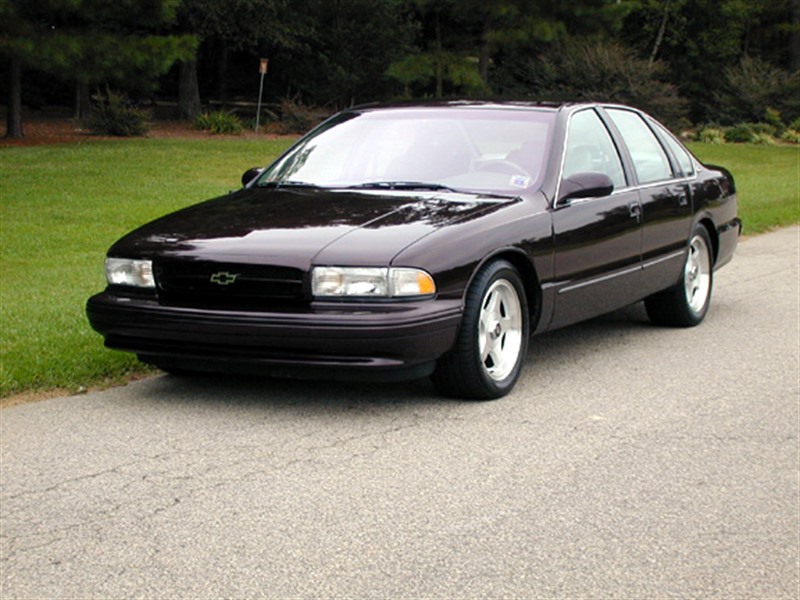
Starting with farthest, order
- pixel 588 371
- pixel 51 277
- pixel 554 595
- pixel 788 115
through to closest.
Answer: pixel 788 115 → pixel 51 277 → pixel 588 371 → pixel 554 595

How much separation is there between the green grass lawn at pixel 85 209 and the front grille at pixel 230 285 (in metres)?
0.97

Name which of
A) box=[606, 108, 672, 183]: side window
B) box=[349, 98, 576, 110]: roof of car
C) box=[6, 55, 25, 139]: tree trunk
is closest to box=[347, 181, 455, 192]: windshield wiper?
box=[349, 98, 576, 110]: roof of car

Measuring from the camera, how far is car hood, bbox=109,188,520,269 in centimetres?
625

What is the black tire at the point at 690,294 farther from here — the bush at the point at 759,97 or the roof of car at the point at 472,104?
the bush at the point at 759,97

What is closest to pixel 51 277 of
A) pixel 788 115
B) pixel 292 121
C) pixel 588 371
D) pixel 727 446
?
pixel 588 371

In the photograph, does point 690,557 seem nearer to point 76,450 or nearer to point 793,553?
point 793,553

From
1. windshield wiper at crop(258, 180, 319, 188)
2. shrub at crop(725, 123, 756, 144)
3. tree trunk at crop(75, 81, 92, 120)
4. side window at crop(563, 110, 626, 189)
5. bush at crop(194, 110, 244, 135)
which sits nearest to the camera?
windshield wiper at crop(258, 180, 319, 188)

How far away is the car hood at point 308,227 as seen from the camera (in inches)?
246

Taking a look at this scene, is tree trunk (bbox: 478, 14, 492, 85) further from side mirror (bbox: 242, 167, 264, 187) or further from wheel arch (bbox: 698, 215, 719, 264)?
side mirror (bbox: 242, 167, 264, 187)

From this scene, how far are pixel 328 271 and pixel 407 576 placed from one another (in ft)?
7.22

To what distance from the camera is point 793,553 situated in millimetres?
4508

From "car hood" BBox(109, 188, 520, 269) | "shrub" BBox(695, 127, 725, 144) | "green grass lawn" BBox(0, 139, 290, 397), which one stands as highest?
"car hood" BBox(109, 188, 520, 269)

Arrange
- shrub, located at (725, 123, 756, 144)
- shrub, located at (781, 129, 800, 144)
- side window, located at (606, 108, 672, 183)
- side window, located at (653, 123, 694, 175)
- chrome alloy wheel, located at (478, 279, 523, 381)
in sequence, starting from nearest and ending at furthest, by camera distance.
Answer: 1. chrome alloy wheel, located at (478, 279, 523, 381)
2. side window, located at (606, 108, 672, 183)
3. side window, located at (653, 123, 694, 175)
4. shrub, located at (781, 129, 800, 144)
5. shrub, located at (725, 123, 756, 144)

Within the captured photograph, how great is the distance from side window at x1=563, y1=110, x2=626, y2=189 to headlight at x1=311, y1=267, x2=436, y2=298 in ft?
5.98
